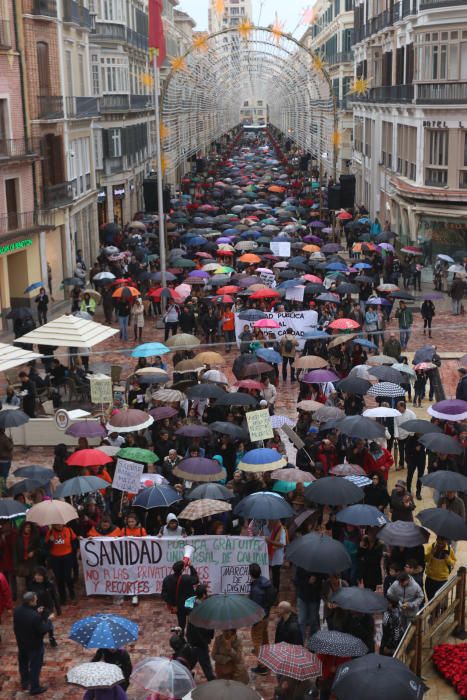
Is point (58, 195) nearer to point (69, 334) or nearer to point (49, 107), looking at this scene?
point (49, 107)

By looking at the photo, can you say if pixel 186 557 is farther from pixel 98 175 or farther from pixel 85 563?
pixel 98 175

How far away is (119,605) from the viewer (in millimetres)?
13555

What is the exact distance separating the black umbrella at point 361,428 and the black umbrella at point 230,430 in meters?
1.56

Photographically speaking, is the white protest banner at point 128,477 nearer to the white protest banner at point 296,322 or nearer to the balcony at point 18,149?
the white protest banner at point 296,322

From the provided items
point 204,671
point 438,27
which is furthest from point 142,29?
point 204,671

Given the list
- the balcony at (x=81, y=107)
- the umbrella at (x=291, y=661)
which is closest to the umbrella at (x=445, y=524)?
the umbrella at (x=291, y=661)

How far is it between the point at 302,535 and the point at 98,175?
4025 cm

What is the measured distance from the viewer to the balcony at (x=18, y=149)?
32.5 meters

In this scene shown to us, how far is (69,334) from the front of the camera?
2066 centimetres

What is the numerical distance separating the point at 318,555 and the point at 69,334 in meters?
10.4

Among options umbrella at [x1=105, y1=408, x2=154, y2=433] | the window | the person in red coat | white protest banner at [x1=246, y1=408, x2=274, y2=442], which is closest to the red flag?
the window

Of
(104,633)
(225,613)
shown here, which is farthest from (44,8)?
(104,633)

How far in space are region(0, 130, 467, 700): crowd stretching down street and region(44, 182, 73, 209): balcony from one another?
1052 cm

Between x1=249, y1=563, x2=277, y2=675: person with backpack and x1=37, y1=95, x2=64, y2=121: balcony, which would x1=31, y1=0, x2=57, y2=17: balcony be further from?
x1=249, y1=563, x2=277, y2=675: person with backpack
